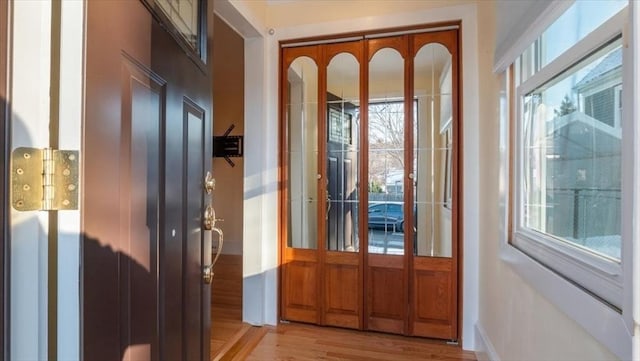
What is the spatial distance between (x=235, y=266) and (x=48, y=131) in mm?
4204

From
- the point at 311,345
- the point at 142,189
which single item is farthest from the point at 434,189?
the point at 142,189

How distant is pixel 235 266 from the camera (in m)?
4.51

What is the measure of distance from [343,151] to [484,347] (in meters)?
1.62

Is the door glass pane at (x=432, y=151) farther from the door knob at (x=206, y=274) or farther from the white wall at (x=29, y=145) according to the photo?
the white wall at (x=29, y=145)

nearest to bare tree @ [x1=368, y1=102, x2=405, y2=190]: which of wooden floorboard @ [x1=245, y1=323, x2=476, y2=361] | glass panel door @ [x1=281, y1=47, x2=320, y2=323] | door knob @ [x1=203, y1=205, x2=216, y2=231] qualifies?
glass panel door @ [x1=281, y1=47, x2=320, y2=323]

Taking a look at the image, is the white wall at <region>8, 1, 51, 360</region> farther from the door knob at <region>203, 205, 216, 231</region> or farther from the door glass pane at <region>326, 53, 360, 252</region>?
the door glass pane at <region>326, 53, 360, 252</region>

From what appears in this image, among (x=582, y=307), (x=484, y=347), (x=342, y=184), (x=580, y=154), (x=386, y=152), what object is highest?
(x=386, y=152)

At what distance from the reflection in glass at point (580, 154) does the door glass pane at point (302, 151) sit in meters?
1.51

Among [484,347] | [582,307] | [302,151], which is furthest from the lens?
[302,151]

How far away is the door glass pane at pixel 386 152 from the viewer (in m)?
2.54

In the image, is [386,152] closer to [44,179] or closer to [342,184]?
[342,184]

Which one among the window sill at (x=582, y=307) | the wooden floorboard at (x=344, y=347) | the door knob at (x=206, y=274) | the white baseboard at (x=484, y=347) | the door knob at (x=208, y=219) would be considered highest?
the door knob at (x=208, y=219)

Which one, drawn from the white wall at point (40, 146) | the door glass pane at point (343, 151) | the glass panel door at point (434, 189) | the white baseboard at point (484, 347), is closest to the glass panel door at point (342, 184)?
the door glass pane at point (343, 151)

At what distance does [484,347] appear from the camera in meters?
2.11
